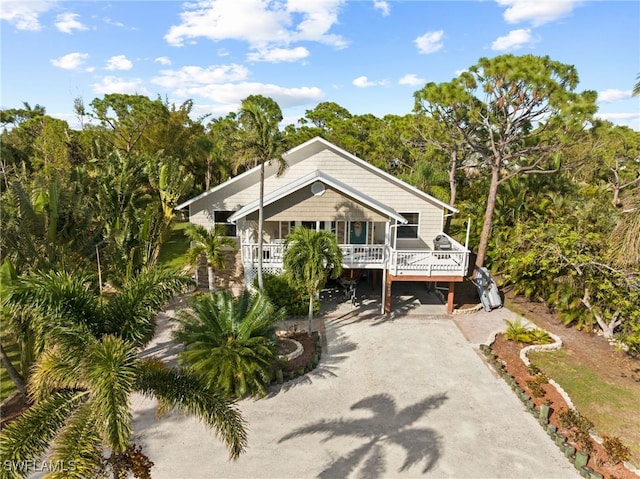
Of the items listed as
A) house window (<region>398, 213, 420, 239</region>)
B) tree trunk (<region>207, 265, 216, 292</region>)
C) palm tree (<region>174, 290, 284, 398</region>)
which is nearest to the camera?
palm tree (<region>174, 290, 284, 398</region>)

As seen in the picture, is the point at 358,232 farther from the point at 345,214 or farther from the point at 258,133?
the point at 258,133

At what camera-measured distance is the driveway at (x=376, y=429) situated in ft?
26.9

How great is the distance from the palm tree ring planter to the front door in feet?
22.0

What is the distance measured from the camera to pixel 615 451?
8.24 metres

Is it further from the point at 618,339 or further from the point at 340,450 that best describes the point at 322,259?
the point at 618,339

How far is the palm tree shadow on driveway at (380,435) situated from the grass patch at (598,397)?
154 inches

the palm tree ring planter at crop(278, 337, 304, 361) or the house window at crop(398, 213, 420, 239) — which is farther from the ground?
the house window at crop(398, 213, 420, 239)

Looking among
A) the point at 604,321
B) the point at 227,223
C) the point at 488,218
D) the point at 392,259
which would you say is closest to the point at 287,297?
the point at 392,259

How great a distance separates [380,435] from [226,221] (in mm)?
12925

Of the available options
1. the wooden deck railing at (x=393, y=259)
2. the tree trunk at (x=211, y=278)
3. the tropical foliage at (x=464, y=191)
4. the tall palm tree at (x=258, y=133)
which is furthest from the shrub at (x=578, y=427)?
the tree trunk at (x=211, y=278)

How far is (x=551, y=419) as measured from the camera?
31.9ft

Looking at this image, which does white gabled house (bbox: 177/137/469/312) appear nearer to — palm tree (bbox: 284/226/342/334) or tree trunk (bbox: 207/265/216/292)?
tree trunk (bbox: 207/265/216/292)

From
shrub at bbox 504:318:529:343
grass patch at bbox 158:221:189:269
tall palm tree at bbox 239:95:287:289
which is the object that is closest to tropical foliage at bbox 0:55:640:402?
tall palm tree at bbox 239:95:287:289

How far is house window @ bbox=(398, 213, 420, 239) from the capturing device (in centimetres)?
1909
